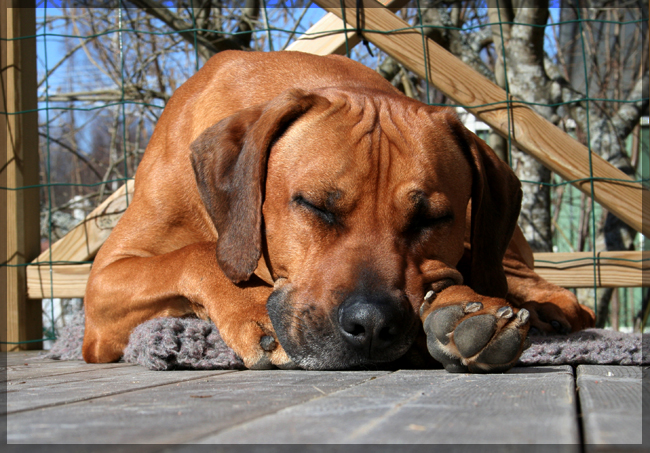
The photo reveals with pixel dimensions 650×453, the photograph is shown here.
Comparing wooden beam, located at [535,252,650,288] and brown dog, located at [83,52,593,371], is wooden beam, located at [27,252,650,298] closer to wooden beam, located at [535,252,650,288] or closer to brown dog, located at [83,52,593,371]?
wooden beam, located at [535,252,650,288]

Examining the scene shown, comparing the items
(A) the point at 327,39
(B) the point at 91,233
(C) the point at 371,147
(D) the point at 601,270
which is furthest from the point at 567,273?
(B) the point at 91,233

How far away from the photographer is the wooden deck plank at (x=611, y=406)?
2.92 feet

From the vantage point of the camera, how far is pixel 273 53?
120 inches

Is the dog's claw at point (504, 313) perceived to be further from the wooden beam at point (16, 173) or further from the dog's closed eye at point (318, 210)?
the wooden beam at point (16, 173)

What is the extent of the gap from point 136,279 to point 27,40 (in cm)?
221

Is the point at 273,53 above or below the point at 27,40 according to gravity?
below

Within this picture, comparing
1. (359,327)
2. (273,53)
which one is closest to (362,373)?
(359,327)

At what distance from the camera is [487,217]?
257 cm

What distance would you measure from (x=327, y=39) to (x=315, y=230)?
83.9 inches

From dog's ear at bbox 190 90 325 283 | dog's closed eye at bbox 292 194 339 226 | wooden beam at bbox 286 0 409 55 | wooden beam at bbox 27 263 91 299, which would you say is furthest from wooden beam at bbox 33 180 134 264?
dog's closed eye at bbox 292 194 339 226

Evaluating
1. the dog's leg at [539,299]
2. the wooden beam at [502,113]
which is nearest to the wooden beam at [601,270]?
the wooden beam at [502,113]

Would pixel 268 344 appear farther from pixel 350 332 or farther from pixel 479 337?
pixel 479 337

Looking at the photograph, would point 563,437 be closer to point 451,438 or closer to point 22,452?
point 451,438

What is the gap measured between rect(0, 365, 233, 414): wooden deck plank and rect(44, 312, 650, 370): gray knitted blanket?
0.23 feet
